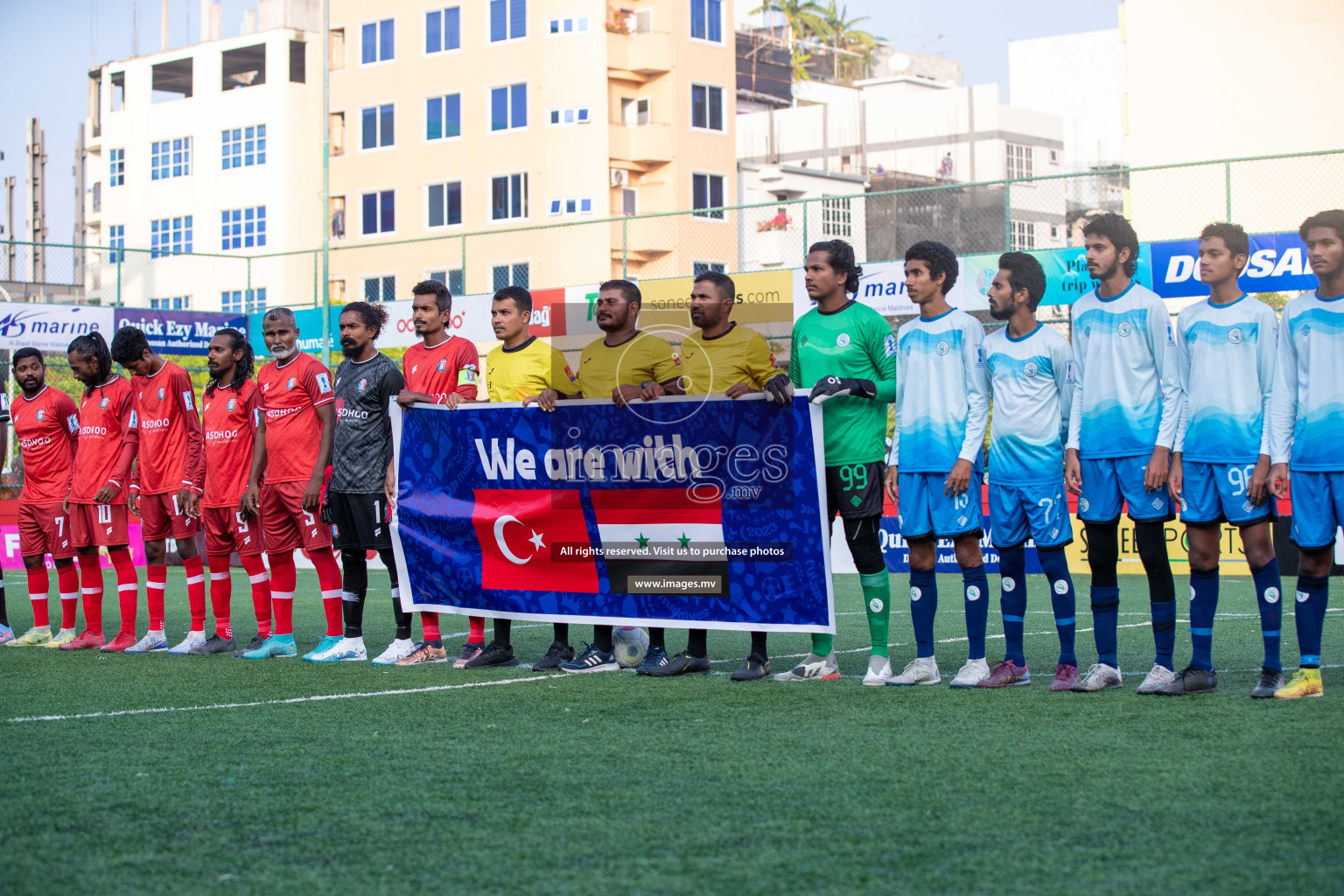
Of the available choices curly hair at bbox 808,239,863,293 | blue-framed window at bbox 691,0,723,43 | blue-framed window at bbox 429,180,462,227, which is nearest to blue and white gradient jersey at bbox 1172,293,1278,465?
curly hair at bbox 808,239,863,293

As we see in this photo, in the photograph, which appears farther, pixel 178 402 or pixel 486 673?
pixel 178 402

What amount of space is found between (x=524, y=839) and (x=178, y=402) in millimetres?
6586

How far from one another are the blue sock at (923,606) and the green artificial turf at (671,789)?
0.27m

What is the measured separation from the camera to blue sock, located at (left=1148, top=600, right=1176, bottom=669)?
666 centimetres

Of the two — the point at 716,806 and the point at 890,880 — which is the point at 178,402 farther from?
the point at 890,880

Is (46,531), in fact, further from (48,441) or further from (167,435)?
(167,435)

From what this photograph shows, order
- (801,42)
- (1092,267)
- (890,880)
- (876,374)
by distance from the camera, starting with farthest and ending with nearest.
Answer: (801,42) → (876,374) → (1092,267) → (890,880)

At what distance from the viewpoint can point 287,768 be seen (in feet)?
16.9

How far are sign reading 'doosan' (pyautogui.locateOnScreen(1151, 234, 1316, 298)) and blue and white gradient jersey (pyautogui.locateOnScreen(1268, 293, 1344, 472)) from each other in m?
12.8

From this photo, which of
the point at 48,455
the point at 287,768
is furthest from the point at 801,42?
the point at 287,768

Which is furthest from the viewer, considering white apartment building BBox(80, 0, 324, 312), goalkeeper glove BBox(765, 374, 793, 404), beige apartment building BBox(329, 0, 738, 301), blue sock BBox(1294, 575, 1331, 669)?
white apartment building BBox(80, 0, 324, 312)

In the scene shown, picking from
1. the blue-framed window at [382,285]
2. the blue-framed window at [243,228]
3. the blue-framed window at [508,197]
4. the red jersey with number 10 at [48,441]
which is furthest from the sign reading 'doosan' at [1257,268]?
the blue-framed window at [243,228]

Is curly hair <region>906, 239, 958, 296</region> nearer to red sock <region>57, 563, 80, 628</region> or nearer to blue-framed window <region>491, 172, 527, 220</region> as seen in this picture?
red sock <region>57, 563, 80, 628</region>

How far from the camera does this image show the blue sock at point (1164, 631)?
6660 millimetres
